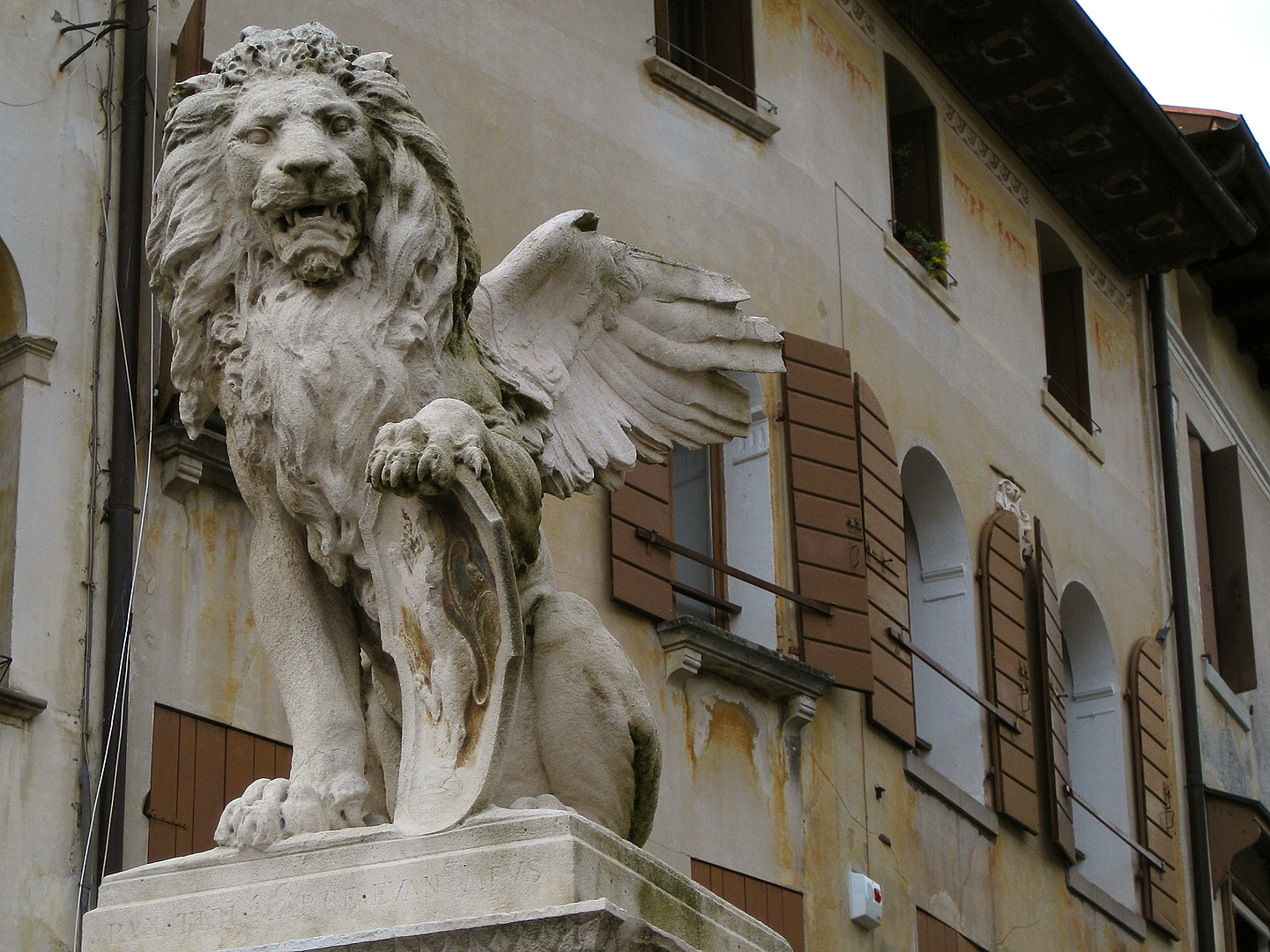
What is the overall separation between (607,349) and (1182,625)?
13273 millimetres

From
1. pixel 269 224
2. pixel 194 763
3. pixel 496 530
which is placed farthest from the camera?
pixel 194 763

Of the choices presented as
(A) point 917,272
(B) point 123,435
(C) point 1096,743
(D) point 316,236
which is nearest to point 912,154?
(A) point 917,272

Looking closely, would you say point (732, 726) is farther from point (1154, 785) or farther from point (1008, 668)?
point (1154, 785)

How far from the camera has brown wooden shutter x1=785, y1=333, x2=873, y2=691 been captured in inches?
500

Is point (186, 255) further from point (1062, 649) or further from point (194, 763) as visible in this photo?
point (1062, 649)

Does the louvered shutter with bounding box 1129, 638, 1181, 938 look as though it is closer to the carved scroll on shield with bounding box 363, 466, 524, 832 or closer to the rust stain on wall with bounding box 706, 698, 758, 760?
the rust stain on wall with bounding box 706, 698, 758, 760

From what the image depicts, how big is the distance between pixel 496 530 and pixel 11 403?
4776 mm

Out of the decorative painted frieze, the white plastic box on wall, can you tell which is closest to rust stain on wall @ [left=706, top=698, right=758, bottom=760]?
the white plastic box on wall

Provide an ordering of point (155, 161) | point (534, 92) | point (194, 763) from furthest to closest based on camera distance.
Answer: point (534, 92)
point (155, 161)
point (194, 763)

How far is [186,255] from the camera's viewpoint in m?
5.09

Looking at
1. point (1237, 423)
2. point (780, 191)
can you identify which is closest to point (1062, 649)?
point (780, 191)

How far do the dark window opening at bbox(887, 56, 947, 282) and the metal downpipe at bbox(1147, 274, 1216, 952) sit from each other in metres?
3.83

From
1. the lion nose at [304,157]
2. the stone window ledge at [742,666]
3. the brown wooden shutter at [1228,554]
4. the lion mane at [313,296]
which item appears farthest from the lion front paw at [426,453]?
the brown wooden shutter at [1228,554]

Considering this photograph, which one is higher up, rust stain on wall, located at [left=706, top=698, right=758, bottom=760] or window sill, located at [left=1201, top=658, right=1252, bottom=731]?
window sill, located at [left=1201, top=658, right=1252, bottom=731]
